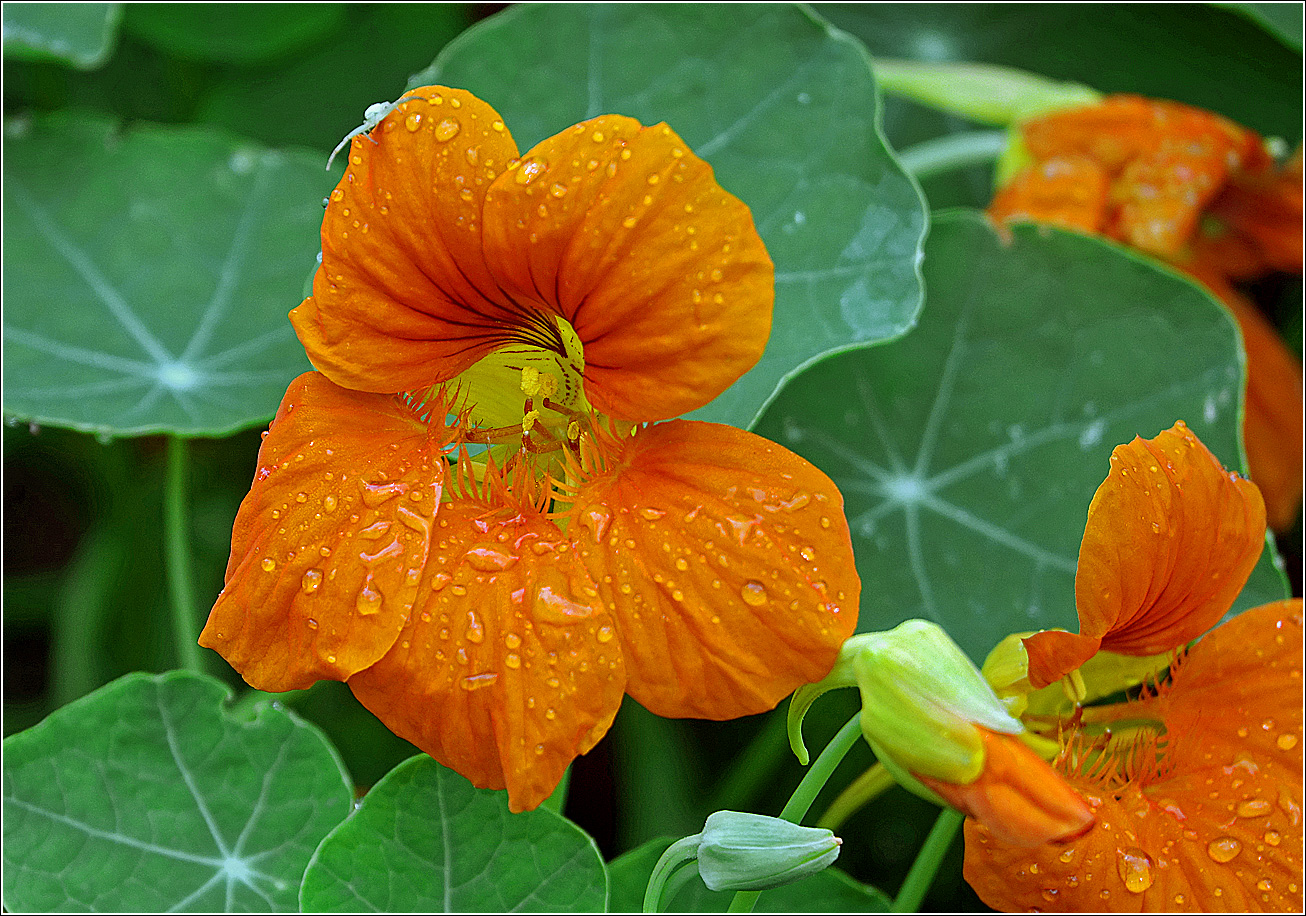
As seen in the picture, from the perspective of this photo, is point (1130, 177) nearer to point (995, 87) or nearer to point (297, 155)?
point (995, 87)

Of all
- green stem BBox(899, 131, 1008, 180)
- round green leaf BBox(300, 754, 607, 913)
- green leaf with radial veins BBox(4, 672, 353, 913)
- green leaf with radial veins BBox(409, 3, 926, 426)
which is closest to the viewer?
round green leaf BBox(300, 754, 607, 913)

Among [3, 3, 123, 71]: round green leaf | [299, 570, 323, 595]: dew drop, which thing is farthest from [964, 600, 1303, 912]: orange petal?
[3, 3, 123, 71]: round green leaf

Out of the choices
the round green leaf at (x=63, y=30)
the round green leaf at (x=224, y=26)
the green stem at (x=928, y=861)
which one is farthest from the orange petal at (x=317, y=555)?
the round green leaf at (x=224, y=26)

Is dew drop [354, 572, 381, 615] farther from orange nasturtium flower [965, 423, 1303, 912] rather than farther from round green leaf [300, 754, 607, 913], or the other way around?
orange nasturtium flower [965, 423, 1303, 912]

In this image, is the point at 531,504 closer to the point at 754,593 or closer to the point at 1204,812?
the point at 754,593

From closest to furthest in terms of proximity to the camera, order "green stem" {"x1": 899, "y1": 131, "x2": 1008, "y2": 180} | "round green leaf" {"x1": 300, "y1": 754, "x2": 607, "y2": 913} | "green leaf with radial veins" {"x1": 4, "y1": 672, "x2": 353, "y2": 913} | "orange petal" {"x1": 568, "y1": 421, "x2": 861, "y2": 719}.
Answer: "orange petal" {"x1": 568, "y1": 421, "x2": 861, "y2": 719} < "round green leaf" {"x1": 300, "y1": 754, "x2": 607, "y2": 913} < "green leaf with radial veins" {"x1": 4, "y1": 672, "x2": 353, "y2": 913} < "green stem" {"x1": 899, "y1": 131, "x2": 1008, "y2": 180}

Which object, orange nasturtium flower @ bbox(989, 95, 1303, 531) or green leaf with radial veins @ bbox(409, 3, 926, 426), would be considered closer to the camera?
green leaf with radial veins @ bbox(409, 3, 926, 426)

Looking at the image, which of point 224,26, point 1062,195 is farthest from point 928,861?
point 224,26

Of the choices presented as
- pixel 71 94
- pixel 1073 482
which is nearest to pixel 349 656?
pixel 1073 482
